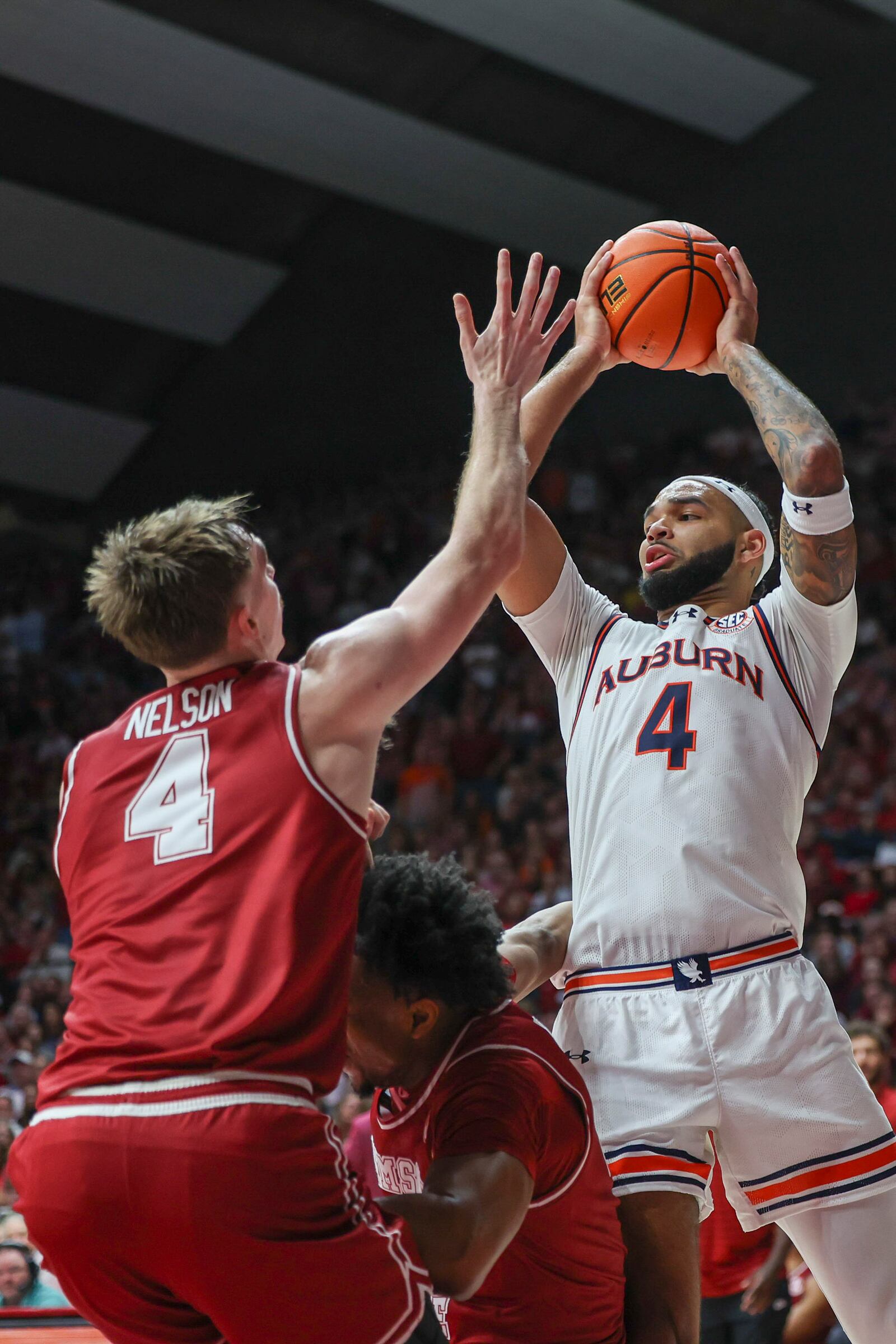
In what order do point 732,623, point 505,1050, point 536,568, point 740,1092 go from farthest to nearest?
1. point 536,568
2. point 732,623
3. point 740,1092
4. point 505,1050

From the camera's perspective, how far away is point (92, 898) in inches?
91.0

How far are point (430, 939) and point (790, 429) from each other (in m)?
1.60

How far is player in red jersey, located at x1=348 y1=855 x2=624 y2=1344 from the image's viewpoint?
2.46m

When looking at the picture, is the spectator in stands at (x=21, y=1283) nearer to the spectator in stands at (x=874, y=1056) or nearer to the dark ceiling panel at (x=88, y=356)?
the spectator in stands at (x=874, y=1056)

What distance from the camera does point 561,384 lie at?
3.42m

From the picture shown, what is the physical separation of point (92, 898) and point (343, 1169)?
23.0 inches

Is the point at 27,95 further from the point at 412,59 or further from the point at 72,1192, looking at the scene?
the point at 72,1192

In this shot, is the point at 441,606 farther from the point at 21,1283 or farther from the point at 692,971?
the point at 21,1283

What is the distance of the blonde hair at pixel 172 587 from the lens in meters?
2.38

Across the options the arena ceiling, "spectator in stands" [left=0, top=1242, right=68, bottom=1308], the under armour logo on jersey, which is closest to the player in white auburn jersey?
the under armour logo on jersey

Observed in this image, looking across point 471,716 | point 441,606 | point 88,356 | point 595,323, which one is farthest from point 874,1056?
point 88,356

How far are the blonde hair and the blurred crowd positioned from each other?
4726mm

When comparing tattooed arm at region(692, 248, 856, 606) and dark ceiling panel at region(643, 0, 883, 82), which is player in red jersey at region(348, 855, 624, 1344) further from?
dark ceiling panel at region(643, 0, 883, 82)

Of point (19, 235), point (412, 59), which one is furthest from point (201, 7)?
point (19, 235)
